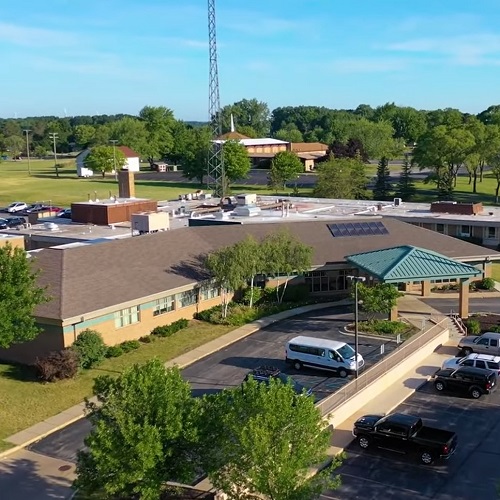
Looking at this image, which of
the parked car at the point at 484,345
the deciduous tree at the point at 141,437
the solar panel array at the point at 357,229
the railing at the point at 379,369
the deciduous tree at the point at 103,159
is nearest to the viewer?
the deciduous tree at the point at 141,437

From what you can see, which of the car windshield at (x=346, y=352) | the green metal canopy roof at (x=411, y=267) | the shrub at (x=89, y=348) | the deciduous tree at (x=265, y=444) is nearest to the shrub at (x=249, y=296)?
the green metal canopy roof at (x=411, y=267)

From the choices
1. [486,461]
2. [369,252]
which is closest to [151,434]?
[486,461]

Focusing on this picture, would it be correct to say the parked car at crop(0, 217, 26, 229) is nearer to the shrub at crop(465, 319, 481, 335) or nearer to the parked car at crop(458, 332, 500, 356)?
the shrub at crop(465, 319, 481, 335)

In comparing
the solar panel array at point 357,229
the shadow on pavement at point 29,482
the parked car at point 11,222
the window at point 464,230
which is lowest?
the shadow on pavement at point 29,482

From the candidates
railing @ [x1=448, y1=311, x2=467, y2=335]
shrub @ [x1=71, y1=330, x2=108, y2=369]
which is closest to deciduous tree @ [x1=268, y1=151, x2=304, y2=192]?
railing @ [x1=448, y1=311, x2=467, y2=335]

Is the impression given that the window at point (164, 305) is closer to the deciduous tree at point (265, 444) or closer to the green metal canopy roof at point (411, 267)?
the green metal canopy roof at point (411, 267)

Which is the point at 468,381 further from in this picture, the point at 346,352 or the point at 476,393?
the point at 346,352

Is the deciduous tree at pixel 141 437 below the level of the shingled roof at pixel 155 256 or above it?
below
